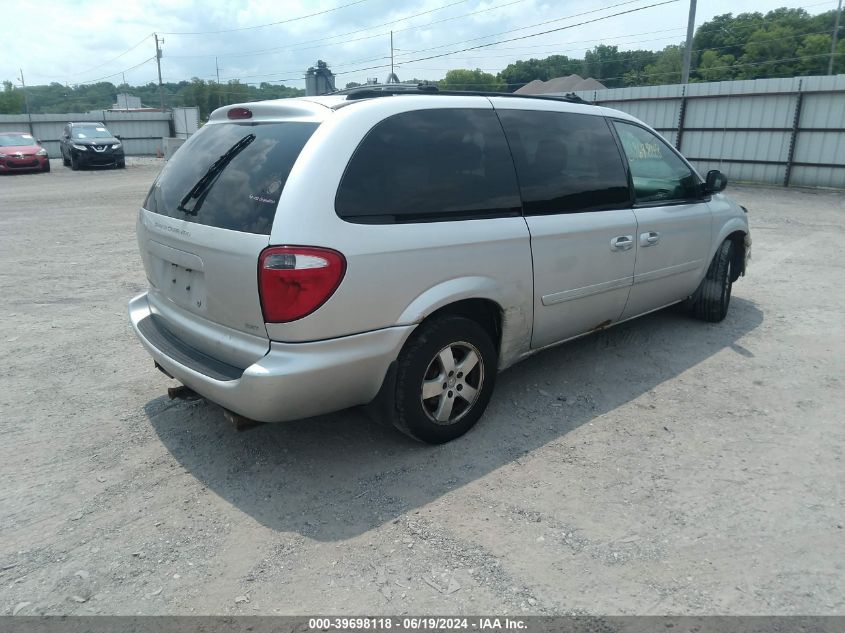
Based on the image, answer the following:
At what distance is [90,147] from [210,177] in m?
23.4

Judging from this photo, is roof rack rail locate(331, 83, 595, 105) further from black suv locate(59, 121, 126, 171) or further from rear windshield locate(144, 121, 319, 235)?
Answer: black suv locate(59, 121, 126, 171)

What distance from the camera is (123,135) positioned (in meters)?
33.0

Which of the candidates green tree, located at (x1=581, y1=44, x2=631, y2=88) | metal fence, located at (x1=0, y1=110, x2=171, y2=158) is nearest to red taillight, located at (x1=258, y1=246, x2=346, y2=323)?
metal fence, located at (x1=0, y1=110, x2=171, y2=158)

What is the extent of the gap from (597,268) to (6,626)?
358 centimetres

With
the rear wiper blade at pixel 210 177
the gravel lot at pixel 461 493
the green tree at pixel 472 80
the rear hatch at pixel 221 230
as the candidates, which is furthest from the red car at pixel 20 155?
the green tree at pixel 472 80

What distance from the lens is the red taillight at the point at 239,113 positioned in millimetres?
3399

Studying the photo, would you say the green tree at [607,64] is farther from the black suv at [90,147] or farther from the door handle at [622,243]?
the door handle at [622,243]

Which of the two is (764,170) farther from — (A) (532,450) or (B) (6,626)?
(B) (6,626)

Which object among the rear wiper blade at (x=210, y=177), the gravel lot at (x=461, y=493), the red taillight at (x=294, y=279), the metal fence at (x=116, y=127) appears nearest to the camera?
the gravel lot at (x=461, y=493)

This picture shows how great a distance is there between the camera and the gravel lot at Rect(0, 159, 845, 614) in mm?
2473

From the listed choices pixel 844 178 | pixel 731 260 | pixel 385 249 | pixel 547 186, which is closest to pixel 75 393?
pixel 385 249

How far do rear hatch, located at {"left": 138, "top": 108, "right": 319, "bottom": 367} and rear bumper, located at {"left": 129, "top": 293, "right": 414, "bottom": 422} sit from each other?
0.32 ft

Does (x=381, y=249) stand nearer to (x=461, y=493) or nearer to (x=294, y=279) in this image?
(x=294, y=279)

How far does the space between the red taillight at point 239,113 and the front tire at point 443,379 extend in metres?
1.51
